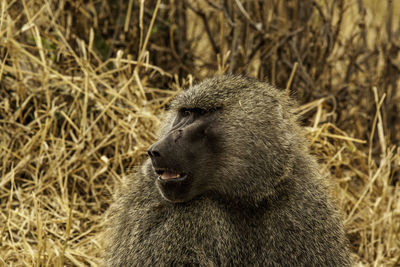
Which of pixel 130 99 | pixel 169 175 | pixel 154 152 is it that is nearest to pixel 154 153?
pixel 154 152

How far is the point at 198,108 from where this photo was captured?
2.05 m

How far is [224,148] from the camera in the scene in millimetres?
2014

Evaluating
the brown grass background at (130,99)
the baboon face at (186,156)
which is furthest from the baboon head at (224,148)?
the brown grass background at (130,99)

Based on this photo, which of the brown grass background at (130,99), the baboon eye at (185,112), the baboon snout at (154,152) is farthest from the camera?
the brown grass background at (130,99)

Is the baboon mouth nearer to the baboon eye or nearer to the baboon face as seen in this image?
the baboon face

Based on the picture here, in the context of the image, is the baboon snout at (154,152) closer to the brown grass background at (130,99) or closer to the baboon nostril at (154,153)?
the baboon nostril at (154,153)

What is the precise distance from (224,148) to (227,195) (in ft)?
0.51

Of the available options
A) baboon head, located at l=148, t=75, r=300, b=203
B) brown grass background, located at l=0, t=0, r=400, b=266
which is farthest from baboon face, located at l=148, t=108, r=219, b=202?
brown grass background, located at l=0, t=0, r=400, b=266

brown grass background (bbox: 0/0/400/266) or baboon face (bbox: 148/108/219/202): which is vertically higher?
baboon face (bbox: 148/108/219/202)

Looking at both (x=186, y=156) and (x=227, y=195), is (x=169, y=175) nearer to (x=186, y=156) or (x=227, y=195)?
(x=186, y=156)

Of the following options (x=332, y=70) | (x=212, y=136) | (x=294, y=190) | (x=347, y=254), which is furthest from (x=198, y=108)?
(x=332, y=70)

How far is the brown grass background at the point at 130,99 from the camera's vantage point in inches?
123

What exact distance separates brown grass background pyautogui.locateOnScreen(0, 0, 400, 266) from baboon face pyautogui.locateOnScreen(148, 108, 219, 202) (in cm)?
82

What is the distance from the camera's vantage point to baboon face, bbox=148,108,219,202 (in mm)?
1894
